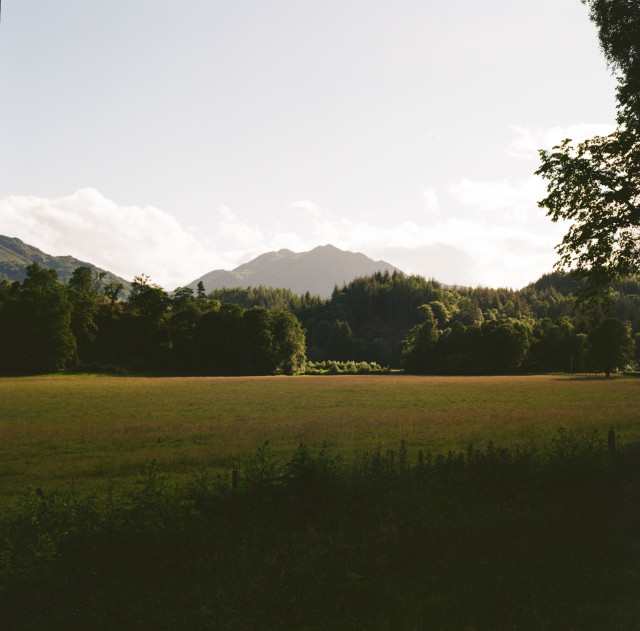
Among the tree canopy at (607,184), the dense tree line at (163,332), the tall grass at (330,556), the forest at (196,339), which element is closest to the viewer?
the tall grass at (330,556)

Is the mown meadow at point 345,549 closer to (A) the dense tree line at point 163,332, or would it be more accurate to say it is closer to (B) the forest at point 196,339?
(B) the forest at point 196,339

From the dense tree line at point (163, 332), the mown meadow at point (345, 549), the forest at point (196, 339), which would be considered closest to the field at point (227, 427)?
the mown meadow at point (345, 549)

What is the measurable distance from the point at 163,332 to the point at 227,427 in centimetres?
8883

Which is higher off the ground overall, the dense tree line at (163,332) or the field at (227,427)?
the dense tree line at (163,332)

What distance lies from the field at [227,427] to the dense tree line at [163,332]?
52.4 metres

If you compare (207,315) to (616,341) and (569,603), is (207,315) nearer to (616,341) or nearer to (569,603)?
(616,341)

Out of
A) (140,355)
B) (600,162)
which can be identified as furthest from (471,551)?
(140,355)

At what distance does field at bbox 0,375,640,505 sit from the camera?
63.4ft

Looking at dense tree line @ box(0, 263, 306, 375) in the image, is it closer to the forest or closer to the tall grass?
the forest

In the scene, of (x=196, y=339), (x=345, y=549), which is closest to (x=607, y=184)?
(x=345, y=549)

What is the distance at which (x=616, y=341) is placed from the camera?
88.5 meters

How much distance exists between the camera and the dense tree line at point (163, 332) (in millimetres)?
99812

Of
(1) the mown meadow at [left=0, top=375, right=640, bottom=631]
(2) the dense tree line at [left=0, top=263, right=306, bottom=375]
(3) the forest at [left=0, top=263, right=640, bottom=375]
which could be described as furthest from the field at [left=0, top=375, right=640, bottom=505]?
(2) the dense tree line at [left=0, top=263, right=306, bottom=375]

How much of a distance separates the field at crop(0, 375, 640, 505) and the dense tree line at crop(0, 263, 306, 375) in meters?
52.4
